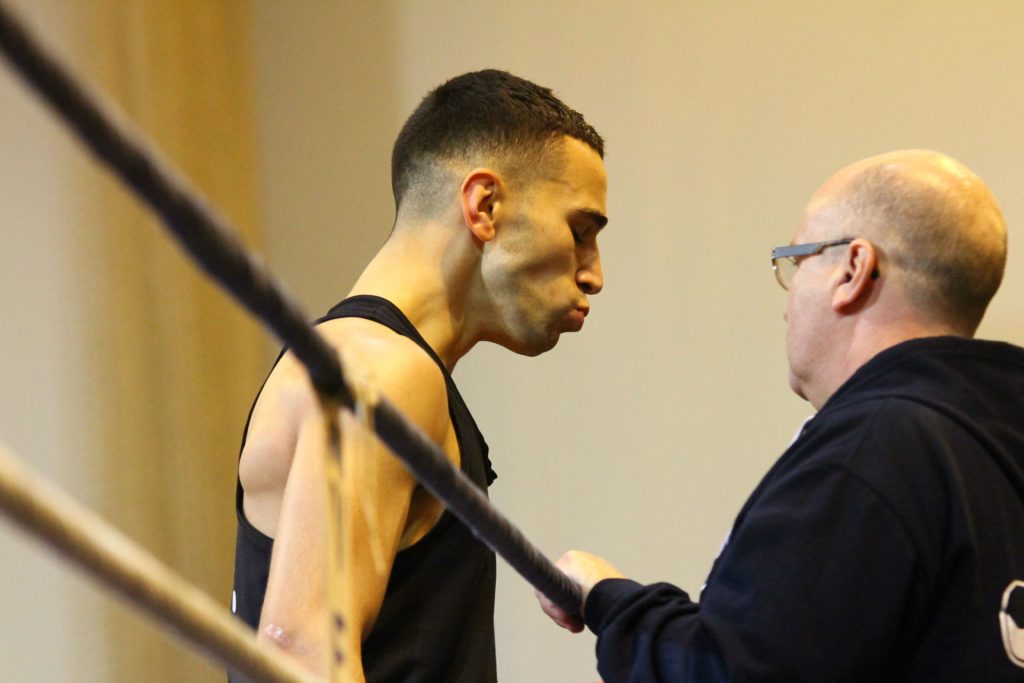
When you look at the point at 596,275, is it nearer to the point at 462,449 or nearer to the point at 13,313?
the point at 462,449

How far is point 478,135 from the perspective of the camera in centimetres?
134

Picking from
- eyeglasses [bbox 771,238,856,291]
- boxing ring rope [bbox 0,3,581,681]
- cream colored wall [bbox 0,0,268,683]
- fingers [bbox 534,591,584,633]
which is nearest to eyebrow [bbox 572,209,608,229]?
eyeglasses [bbox 771,238,856,291]

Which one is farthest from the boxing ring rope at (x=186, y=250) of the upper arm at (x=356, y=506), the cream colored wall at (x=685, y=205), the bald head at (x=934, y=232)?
the cream colored wall at (x=685, y=205)

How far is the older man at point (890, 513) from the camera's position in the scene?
865 millimetres

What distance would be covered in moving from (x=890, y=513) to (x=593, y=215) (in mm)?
615

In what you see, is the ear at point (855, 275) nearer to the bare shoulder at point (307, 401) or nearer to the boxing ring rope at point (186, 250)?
the bare shoulder at point (307, 401)

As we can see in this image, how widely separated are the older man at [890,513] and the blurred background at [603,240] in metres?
1.05

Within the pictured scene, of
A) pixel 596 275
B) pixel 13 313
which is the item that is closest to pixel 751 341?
pixel 596 275

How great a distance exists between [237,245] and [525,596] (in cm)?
187

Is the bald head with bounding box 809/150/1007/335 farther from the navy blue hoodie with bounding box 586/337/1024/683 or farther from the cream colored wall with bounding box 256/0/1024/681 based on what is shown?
the cream colored wall with bounding box 256/0/1024/681

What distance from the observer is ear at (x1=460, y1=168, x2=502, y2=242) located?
1.28 metres

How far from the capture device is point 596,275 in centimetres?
139

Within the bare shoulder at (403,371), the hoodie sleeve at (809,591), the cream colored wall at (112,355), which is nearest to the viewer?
the hoodie sleeve at (809,591)

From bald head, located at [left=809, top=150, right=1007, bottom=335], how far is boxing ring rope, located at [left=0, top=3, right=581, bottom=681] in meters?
0.59
